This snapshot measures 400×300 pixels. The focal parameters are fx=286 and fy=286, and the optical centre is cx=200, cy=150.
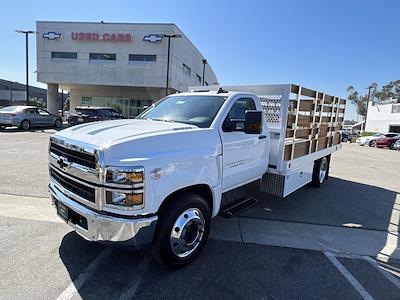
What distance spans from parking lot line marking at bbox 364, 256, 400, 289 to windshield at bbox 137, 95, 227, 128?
283cm

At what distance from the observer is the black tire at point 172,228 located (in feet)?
9.84

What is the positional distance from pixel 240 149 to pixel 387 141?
28.9 meters

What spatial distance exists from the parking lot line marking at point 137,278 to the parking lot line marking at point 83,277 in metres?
0.47

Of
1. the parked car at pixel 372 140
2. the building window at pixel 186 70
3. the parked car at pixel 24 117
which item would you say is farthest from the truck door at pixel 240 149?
the building window at pixel 186 70

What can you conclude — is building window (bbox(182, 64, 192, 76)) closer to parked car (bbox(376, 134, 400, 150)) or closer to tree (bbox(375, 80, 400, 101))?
parked car (bbox(376, 134, 400, 150))

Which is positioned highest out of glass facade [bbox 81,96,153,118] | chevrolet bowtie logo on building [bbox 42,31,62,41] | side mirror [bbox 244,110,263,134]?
chevrolet bowtie logo on building [bbox 42,31,62,41]

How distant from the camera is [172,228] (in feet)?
10.1

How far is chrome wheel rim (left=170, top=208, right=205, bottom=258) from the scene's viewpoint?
3.17m

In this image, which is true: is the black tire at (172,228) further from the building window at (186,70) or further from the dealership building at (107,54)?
the building window at (186,70)

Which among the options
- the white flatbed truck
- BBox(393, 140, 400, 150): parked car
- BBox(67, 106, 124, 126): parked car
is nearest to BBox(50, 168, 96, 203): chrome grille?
the white flatbed truck

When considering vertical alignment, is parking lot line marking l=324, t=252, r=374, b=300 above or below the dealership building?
below

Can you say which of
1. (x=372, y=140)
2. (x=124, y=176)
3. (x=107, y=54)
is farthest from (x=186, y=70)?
(x=124, y=176)

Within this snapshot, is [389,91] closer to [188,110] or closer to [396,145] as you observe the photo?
[396,145]

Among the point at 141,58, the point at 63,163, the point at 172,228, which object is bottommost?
the point at 172,228
